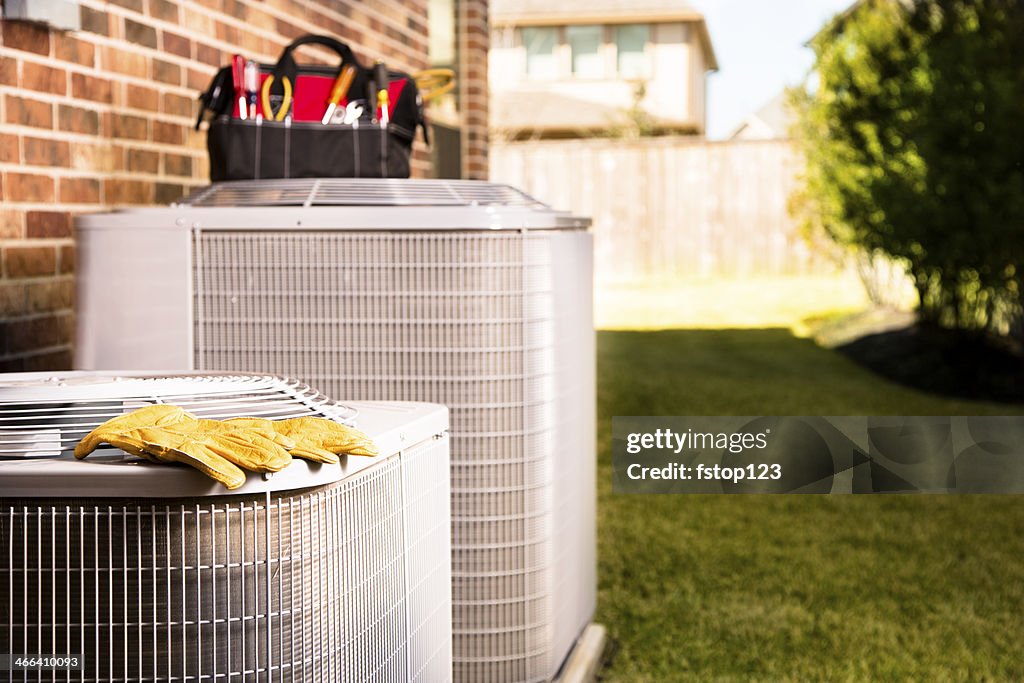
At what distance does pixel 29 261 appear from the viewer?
2.64 metres

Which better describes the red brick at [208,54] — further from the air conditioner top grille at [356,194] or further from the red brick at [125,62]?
the air conditioner top grille at [356,194]

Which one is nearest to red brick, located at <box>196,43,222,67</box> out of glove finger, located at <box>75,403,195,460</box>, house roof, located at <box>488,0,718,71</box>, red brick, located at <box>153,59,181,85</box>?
red brick, located at <box>153,59,181,85</box>

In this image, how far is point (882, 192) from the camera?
854cm

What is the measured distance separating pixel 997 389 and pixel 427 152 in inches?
171

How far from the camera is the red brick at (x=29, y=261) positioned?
257 centimetres

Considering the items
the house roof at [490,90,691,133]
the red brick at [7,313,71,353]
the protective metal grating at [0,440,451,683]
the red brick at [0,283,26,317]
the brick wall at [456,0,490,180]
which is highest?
the house roof at [490,90,691,133]

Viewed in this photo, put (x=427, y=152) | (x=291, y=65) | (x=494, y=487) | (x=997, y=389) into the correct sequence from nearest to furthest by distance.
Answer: (x=494, y=487)
(x=291, y=65)
(x=427, y=152)
(x=997, y=389)

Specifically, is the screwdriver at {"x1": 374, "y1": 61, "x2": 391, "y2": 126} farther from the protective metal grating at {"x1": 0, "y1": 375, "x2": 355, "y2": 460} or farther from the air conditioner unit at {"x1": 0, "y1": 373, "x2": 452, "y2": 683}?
the air conditioner unit at {"x1": 0, "y1": 373, "x2": 452, "y2": 683}

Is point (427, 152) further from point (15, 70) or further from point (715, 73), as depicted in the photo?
point (715, 73)

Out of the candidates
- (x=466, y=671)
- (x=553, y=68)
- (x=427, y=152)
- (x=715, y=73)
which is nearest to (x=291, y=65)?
(x=466, y=671)

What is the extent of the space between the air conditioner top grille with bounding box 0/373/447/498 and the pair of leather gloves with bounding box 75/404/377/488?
0.02 m

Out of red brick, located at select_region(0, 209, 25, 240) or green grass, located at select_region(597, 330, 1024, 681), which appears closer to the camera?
red brick, located at select_region(0, 209, 25, 240)

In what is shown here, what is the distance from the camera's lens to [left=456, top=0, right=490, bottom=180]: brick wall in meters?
6.39

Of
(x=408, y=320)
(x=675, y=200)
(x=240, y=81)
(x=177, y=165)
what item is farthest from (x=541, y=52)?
(x=408, y=320)
